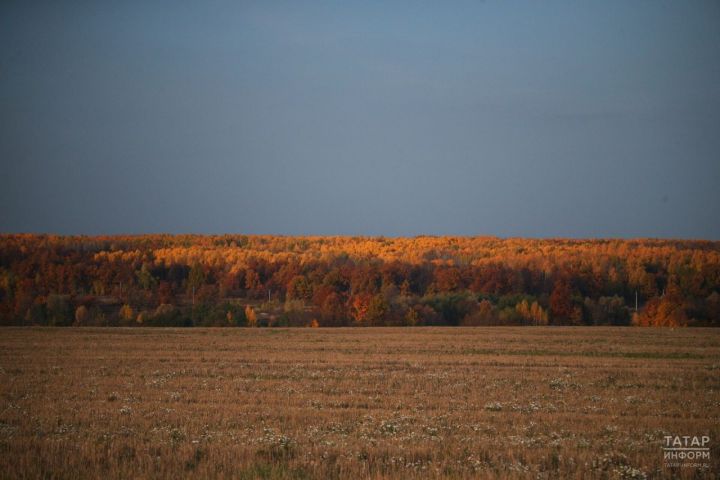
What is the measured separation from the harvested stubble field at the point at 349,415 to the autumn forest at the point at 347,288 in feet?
173

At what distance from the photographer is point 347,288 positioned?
4306 inches

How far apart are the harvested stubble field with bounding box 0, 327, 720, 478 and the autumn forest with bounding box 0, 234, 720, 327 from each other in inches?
2075

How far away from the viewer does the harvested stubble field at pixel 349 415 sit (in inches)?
470

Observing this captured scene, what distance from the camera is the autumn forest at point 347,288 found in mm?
85125

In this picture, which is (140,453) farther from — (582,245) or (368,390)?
(582,245)

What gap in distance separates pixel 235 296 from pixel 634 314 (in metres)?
66.3

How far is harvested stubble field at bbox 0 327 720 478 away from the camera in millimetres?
11938

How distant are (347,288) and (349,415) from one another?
92144 mm

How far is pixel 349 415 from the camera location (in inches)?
682

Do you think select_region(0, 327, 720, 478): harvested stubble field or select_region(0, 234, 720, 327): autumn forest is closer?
select_region(0, 327, 720, 478): harvested stubble field

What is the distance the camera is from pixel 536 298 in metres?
94.6

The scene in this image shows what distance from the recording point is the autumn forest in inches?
3351

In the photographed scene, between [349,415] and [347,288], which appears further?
[347,288]

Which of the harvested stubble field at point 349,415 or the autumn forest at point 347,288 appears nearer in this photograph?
the harvested stubble field at point 349,415
